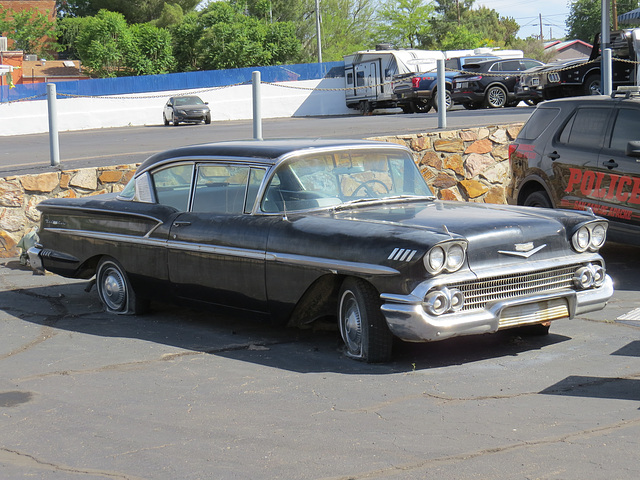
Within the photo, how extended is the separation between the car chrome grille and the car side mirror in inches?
101

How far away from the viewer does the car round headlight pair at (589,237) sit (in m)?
5.93

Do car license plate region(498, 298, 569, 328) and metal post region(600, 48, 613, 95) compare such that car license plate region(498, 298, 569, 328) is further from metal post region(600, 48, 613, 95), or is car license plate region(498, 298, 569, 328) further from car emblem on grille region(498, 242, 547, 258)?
metal post region(600, 48, 613, 95)

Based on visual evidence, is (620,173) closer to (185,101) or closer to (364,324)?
(364,324)

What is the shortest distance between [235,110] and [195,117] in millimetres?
7078

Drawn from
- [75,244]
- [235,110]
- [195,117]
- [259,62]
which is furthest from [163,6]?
[75,244]

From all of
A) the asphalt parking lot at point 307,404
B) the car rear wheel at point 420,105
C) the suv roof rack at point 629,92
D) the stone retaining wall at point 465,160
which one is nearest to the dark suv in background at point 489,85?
the car rear wheel at point 420,105

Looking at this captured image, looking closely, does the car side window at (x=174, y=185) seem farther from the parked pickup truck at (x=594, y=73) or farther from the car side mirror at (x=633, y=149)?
the parked pickup truck at (x=594, y=73)

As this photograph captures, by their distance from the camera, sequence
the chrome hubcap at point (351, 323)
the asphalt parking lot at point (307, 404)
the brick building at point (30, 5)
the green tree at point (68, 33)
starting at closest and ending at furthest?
the asphalt parking lot at point (307, 404)
the chrome hubcap at point (351, 323)
the green tree at point (68, 33)
the brick building at point (30, 5)

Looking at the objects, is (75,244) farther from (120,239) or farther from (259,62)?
(259,62)

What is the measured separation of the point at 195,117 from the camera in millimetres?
33312

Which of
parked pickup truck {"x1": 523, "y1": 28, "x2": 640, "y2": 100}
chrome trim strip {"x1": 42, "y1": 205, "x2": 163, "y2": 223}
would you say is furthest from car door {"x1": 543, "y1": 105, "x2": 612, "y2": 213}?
parked pickup truck {"x1": 523, "y1": 28, "x2": 640, "y2": 100}

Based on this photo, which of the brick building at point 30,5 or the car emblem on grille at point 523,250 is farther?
the brick building at point 30,5

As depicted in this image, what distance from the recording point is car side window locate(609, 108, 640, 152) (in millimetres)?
8570

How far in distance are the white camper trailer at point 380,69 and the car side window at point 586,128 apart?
2380cm
